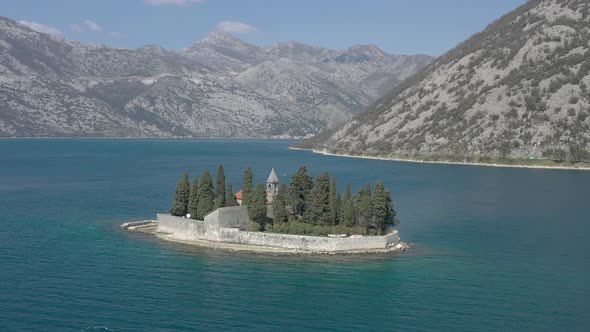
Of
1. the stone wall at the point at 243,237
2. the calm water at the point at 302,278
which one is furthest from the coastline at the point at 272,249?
the calm water at the point at 302,278

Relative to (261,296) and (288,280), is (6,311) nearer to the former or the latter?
(261,296)

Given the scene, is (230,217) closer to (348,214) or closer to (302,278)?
(348,214)

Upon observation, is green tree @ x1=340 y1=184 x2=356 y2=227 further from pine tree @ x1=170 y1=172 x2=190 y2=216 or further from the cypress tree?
pine tree @ x1=170 y1=172 x2=190 y2=216

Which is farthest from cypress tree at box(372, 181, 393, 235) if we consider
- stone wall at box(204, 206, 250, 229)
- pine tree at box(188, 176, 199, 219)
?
pine tree at box(188, 176, 199, 219)

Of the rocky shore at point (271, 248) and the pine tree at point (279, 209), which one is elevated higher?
the pine tree at point (279, 209)

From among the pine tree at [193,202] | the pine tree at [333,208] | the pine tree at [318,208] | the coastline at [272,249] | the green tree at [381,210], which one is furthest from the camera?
the pine tree at [193,202]

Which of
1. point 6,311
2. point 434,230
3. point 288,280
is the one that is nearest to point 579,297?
point 288,280

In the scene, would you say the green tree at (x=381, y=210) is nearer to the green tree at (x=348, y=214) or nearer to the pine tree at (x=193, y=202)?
the green tree at (x=348, y=214)
